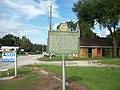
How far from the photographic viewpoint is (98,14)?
183 feet

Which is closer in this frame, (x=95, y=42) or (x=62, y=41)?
(x=62, y=41)

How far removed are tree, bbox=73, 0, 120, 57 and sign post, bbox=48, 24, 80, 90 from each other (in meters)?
40.4

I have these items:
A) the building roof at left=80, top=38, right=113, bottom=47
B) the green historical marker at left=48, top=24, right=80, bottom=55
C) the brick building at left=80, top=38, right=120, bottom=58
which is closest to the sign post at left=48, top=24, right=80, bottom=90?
the green historical marker at left=48, top=24, right=80, bottom=55

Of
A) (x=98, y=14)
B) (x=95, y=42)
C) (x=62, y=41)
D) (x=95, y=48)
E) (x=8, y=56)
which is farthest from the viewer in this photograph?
(x=95, y=42)

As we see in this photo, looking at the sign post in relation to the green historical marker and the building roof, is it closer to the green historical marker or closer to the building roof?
the green historical marker

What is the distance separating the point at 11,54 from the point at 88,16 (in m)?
43.0

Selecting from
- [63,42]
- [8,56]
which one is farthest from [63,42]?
[8,56]

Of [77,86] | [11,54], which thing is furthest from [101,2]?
[77,86]

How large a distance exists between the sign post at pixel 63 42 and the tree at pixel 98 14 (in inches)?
1589

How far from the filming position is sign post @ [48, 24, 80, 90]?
346 inches

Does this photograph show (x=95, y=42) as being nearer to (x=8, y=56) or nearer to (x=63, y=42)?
(x=8, y=56)

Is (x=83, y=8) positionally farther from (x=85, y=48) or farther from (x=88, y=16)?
(x=85, y=48)

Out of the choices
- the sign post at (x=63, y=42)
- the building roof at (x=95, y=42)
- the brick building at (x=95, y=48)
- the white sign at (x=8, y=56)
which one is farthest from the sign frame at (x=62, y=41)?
the building roof at (x=95, y=42)

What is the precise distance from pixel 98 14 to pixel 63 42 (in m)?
48.0
